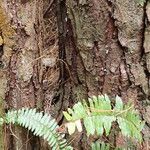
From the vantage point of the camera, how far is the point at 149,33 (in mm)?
1951

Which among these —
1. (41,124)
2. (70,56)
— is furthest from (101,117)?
(70,56)

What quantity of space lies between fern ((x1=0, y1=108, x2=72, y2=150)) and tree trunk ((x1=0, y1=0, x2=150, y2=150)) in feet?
0.53

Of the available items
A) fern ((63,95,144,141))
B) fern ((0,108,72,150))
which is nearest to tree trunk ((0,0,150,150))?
fern ((0,108,72,150))

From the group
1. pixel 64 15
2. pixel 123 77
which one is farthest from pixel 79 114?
pixel 64 15

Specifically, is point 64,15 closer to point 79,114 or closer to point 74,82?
point 74,82

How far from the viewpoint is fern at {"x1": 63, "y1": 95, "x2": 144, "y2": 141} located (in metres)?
1.57

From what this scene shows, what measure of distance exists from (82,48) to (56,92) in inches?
14.3

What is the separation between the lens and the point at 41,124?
1.98 meters

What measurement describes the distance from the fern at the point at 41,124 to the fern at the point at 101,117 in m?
0.35

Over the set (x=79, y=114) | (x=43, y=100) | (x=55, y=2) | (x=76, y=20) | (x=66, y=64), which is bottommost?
(x=79, y=114)

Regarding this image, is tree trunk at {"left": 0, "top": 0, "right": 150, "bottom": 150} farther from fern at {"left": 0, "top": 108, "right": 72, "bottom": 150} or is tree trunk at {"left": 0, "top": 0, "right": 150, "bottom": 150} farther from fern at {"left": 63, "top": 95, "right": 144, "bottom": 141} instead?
fern at {"left": 63, "top": 95, "right": 144, "bottom": 141}

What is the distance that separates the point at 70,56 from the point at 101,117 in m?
0.66

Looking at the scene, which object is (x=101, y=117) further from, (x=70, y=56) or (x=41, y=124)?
(x=70, y=56)

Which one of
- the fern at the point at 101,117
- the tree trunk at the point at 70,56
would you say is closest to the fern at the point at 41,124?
the tree trunk at the point at 70,56
